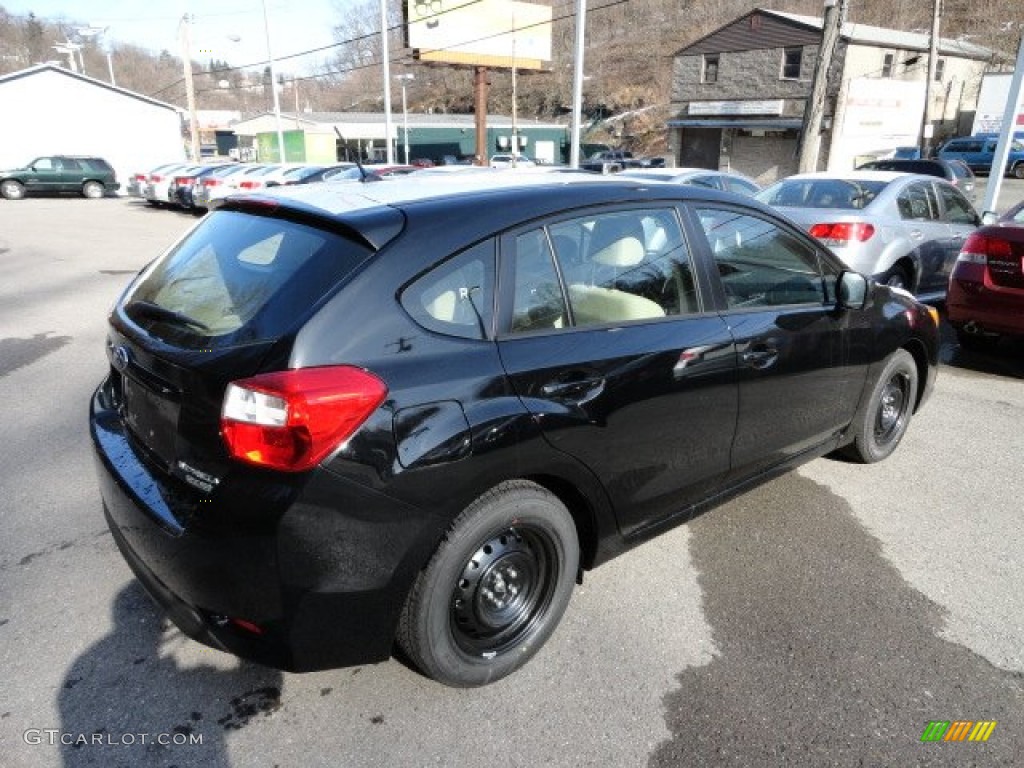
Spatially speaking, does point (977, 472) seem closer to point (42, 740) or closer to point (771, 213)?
point (771, 213)

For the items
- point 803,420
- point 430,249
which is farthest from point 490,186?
point 803,420

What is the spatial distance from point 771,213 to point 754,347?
0.76 metres

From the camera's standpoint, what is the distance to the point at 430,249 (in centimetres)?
224

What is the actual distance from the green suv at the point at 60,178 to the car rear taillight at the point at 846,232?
2906 cm

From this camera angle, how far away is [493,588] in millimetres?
2475

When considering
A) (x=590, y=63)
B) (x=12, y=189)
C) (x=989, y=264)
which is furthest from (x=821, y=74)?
(x=590, y=63)

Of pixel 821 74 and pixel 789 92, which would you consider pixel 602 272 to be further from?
pixel 789 92

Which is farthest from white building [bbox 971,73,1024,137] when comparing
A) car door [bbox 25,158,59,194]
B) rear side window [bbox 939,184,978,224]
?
car door [bbox 25,158,59,194]

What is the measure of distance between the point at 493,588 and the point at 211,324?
1.27 m

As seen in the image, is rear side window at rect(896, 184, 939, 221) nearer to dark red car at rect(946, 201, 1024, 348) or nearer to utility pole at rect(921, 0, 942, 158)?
dark red car at rect(946, 201, 1024, 348)

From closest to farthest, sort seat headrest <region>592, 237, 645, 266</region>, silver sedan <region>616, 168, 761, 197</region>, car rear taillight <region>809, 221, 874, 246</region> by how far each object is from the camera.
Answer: seat headrest <region>592, 237, 645, 266</region>
car rear taillight <region>809, 221, 874, 246</region>
silver sedan <region>616, 168, 761, 197</region>

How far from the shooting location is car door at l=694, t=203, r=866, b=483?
3.07 m

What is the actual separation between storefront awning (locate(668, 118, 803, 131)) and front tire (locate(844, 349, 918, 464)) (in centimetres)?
3641

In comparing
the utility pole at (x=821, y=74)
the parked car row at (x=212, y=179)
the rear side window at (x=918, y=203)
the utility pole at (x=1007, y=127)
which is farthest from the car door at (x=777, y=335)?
the parked car row at (x=212, y=179)
